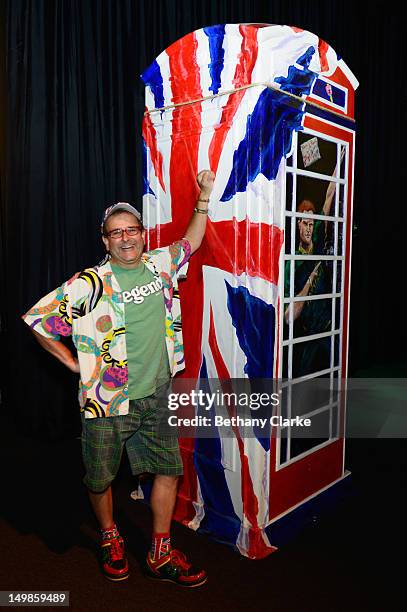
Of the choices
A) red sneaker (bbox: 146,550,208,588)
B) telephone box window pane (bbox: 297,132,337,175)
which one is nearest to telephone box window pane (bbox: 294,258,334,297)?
telephone box window pane (bbox: 297,132,337,175)

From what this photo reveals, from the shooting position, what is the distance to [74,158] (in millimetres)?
3488

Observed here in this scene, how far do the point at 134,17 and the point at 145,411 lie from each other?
287 cm

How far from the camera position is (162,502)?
2.09 m

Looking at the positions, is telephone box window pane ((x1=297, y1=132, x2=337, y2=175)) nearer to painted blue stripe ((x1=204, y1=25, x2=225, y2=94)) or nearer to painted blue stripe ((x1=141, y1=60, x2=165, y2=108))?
painted blue stripe ((x1=204, y1=25, x2=225, y2=94))

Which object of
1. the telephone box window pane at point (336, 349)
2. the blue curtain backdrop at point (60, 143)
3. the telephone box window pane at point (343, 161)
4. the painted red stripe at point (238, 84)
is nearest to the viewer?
the painted red stripe at point (238, 84)

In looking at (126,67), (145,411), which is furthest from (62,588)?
(126,67)

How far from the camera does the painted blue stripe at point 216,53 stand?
214cm

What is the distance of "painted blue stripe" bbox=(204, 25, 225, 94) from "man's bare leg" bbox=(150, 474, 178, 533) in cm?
157

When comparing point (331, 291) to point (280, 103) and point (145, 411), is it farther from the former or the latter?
point (145, 411)

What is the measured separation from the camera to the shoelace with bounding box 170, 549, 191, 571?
207 centimetres

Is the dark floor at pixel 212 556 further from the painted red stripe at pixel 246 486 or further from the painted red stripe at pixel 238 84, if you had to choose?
the painted red stripe at pixel 238 84

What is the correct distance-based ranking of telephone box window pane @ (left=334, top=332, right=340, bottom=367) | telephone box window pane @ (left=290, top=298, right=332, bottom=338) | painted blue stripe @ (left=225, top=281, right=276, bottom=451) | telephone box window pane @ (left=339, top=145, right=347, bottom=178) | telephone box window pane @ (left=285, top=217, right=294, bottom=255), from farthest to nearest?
telephone box window pane @ (left=334, top=332, right=340, bottom=367)
telephone box window pane @ (left=339, top=145, right=347, bottom=178)
telephone box window pane @ (left=290, top=298, right=332, bottom=338)
telephone box window pane @ (left=285, top=217, right=294, bottom=255)
painted blue stripe @ (left=225, top=281, right=276, bottom=451)

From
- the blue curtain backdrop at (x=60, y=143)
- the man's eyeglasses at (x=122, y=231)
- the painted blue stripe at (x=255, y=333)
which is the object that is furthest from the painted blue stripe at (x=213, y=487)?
the blue curtain backdrop at (x=60, y=143)

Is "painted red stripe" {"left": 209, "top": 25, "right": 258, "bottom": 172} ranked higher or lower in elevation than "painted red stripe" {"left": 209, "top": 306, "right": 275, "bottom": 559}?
higher
